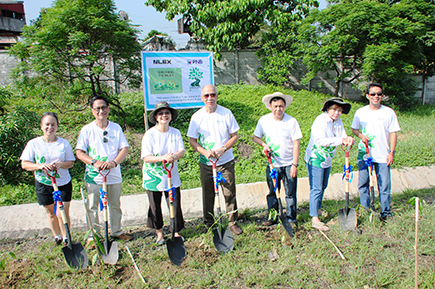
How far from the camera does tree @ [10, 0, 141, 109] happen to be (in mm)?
6383

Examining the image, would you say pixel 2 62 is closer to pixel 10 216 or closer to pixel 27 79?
pixel 27 79

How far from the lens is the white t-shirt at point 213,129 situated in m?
3.69

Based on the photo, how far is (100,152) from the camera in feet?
11.2

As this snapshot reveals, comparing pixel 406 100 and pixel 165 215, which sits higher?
pixel 406 100

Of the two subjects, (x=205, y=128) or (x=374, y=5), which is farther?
(x=374, y=5)

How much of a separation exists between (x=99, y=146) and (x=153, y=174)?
68cm

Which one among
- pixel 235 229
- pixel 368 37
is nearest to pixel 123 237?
pixel 235 229

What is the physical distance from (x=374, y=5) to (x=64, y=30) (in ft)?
30.0

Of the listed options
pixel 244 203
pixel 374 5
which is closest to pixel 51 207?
pixel 244 203

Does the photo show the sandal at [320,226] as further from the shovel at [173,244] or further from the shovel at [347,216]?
the shovel at [173,244]

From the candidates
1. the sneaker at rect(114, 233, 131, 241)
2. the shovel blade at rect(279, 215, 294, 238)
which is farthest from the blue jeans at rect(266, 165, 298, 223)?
the sneaker at rect(114, 233, 131, 241)

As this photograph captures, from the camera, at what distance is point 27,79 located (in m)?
6.74

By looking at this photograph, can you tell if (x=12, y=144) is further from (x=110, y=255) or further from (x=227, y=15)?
(x=227, y=15)

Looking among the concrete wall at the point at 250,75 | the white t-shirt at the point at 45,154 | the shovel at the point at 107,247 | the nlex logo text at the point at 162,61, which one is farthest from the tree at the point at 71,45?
the concrete wall at the point at 250,75
